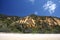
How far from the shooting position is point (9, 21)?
4.38 metres

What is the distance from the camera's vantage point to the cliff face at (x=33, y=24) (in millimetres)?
4359

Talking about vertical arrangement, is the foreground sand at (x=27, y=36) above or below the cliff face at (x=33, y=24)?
below

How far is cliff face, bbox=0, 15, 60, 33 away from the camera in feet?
14.3

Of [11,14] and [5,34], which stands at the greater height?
[11,14]

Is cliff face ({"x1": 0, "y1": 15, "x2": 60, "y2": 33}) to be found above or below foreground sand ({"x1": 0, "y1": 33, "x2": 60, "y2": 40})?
above

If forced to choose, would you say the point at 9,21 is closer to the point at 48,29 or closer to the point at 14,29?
the point at 14,29

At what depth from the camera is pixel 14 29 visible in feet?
14.3

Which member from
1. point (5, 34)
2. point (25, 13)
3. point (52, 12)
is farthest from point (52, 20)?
point (5, 34)

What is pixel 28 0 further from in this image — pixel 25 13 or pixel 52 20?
pixel 52 20

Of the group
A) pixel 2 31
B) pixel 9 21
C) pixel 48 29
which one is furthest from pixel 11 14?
pixel 48 29

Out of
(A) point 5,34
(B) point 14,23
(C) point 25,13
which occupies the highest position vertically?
(C) point 25,13

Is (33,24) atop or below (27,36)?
atop

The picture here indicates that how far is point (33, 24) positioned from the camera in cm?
440

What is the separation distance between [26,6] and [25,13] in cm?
19
